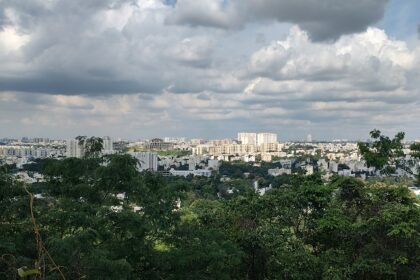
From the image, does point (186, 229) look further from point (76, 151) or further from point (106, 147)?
point (106, 147)

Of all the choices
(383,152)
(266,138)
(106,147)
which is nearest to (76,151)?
(106,147)

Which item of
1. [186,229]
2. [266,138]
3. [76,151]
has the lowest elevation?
[186,229]

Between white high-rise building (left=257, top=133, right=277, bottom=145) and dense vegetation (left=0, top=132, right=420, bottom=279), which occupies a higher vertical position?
white high-rise building (left=257, top=133, right=277, bottom=145)

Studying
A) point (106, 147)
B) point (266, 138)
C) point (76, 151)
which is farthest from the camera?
point (266, 138)

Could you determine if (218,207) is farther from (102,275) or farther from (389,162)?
(102,275)

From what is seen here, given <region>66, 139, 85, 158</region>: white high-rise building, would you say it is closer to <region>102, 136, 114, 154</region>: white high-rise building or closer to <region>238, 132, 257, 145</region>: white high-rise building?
<region>102, 136, 114, 154</region>: white high-rise building

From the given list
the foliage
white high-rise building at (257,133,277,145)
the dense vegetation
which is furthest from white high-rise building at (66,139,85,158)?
white high-rise building at (257,133,277,145)

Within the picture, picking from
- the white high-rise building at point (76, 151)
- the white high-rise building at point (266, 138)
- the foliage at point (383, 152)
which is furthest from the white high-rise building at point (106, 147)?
the white high-rise building at point (266, 138)

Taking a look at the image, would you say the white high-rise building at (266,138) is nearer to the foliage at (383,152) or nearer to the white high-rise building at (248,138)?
the white high-rise building at (248,138)

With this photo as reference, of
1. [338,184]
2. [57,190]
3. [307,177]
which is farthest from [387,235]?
[57,190]

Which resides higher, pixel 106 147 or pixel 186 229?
pixel 106 147
